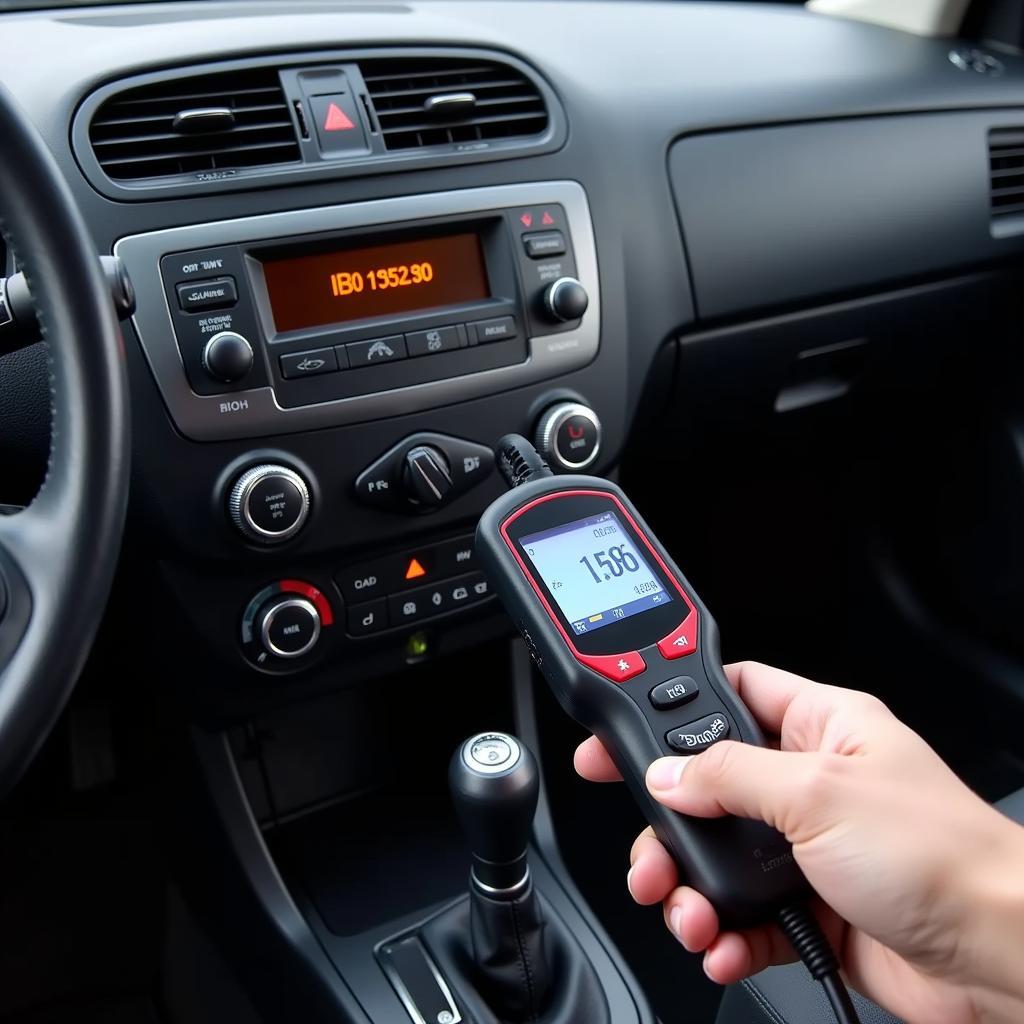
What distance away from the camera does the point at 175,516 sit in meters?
0.99

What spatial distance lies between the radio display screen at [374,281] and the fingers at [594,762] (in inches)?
16.7

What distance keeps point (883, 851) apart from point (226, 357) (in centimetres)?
60

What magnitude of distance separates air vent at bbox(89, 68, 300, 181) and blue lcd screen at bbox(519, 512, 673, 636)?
409mm

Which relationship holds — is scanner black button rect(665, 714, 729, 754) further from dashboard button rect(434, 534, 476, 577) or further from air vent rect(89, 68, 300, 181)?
air vent rect(89, 68, 300, 181)

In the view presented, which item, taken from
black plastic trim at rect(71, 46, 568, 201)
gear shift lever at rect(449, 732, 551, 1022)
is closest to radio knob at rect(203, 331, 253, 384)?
black plastic trim at rect(71, 46, 568, 201)

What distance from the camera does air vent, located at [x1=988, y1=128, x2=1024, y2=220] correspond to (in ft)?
4.99

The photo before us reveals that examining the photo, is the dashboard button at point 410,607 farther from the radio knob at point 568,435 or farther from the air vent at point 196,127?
the air vent at point 196,127

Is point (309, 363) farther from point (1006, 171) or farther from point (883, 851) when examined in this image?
point (1006, 171)

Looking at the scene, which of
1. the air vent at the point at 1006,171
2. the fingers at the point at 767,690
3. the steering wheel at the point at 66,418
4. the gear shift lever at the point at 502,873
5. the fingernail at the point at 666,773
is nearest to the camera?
the steering wheel at the point at 66,418

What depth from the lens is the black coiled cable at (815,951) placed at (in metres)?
0.72

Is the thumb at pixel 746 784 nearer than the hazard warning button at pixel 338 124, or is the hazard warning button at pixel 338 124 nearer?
the thumb at pixel 746 784

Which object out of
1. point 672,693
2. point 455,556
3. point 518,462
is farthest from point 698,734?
point 455,556

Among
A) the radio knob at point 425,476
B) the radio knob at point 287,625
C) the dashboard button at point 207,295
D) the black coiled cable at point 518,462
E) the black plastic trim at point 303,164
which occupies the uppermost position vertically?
the black plastic trim at point 303,164

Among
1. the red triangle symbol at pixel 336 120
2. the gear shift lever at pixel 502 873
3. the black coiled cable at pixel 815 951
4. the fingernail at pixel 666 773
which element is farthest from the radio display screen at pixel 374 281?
the black coiled cable at pixel 815 951
